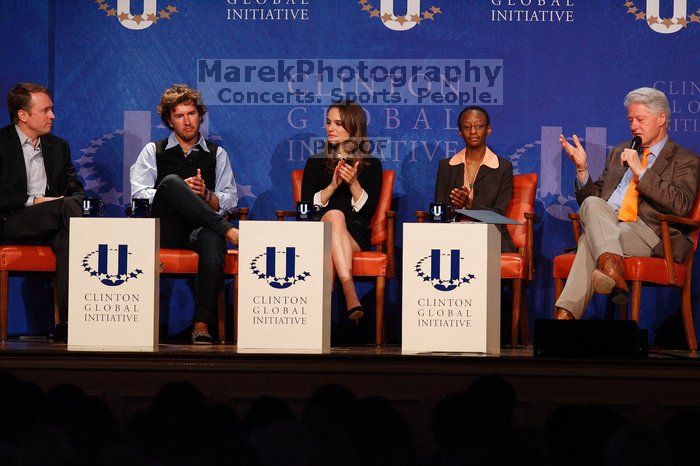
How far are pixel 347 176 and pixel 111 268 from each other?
5.00 feet

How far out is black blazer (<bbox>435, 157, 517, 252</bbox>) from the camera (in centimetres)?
562

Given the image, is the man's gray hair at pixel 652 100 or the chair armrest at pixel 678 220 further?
the man's gray hair at pixel 652 100

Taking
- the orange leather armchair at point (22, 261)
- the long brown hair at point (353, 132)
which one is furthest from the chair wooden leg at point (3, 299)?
the long brown hair at point (353, 132)

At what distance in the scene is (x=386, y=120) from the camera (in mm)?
6184

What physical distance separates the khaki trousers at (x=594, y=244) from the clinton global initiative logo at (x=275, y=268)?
1.42 m

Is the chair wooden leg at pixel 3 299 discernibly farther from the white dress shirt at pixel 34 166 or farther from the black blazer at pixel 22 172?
the white dress shirt at pixel 34 166

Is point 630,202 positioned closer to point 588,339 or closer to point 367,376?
point 588,339

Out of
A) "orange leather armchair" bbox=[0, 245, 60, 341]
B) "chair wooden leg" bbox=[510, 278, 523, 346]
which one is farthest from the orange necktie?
"orange leather armchair" bbox=[0, 245, 60, 341]

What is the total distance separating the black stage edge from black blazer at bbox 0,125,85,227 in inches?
68.5

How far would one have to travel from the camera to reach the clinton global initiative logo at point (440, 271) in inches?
163

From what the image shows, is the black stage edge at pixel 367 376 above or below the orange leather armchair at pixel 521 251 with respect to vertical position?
below

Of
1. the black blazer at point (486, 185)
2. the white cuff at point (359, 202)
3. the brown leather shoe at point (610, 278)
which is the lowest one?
the brown leather shoe at point (610, 278)

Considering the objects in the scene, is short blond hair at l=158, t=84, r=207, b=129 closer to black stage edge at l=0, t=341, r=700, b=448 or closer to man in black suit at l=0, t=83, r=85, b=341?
man in black suit at l=0, t=83, r=85, b=341

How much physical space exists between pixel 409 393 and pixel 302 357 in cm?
41
